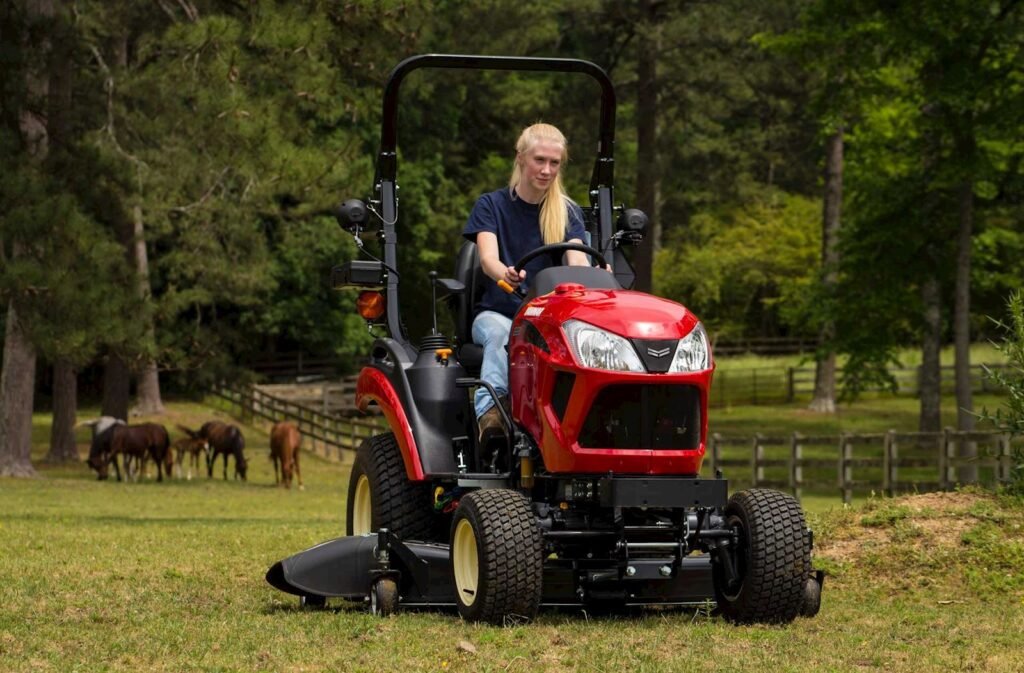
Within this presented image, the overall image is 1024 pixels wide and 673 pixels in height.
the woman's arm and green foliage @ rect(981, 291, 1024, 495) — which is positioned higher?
the woman's arm

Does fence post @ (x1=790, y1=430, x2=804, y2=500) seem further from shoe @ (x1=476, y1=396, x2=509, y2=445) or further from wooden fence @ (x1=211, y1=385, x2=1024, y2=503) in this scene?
shoe @ (x1=476, y1=396, x2=509, y2=445)

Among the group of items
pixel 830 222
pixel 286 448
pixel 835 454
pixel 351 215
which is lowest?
pixel 835 454

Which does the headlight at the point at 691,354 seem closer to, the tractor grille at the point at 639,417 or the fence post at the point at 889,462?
the tractor grille at the point at 639,417

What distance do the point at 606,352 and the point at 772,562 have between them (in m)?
1.38

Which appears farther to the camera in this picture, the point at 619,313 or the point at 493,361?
the point at 493,361

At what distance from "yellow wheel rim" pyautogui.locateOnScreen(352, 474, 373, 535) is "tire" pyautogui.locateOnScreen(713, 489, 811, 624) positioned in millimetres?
2634

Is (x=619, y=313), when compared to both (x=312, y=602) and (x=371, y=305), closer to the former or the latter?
(x=371, y=305)

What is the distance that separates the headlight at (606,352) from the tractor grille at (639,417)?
0.16 m

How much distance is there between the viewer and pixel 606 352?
8.28 meters

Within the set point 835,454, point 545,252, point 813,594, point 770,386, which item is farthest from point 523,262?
point 770,386

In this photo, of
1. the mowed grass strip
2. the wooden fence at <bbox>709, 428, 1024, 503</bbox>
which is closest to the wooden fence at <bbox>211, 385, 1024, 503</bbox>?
the wooden fence at <bbox>709, 428, 1024, 503</bbox>

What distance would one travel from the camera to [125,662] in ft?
24.2

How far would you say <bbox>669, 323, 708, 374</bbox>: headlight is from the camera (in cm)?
838

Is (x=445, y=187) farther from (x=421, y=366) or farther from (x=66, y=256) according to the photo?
(x=421, y=366)
